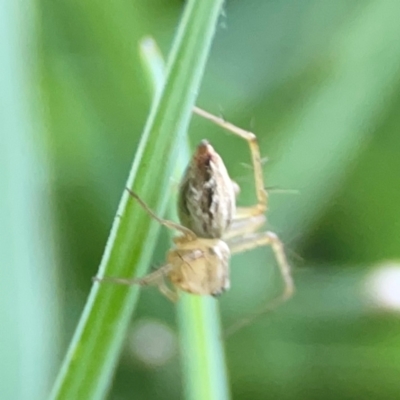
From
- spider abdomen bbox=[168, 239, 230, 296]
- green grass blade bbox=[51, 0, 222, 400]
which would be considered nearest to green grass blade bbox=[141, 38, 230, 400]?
spider abdomen bbox=[168, 239, 230, 296]

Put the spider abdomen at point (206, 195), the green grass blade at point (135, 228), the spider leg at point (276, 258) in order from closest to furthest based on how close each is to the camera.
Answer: the green grass blade at point (135, 228), the spider abdomen at point (206, 195), the spider leg at point (276, 258)

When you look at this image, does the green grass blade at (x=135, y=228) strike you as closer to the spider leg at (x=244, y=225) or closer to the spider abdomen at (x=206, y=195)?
the spider abdomen at (x=206, y=195)

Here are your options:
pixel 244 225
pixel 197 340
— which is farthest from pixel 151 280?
pixel 244 225

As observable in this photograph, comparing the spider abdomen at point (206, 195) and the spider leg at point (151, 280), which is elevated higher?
the spider abdomen at point (206, 195)

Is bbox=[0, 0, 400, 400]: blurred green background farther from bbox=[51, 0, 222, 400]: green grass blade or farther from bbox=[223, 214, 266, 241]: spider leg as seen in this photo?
bbox=[51, 0, 222, 400]: green grass blade

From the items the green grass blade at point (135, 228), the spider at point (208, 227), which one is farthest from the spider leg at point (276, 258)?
the green grass blade at point (135, 228)

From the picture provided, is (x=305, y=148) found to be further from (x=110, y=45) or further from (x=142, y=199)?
(x=142, y=199)

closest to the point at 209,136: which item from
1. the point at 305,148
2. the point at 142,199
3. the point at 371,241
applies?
the point at 305,148
